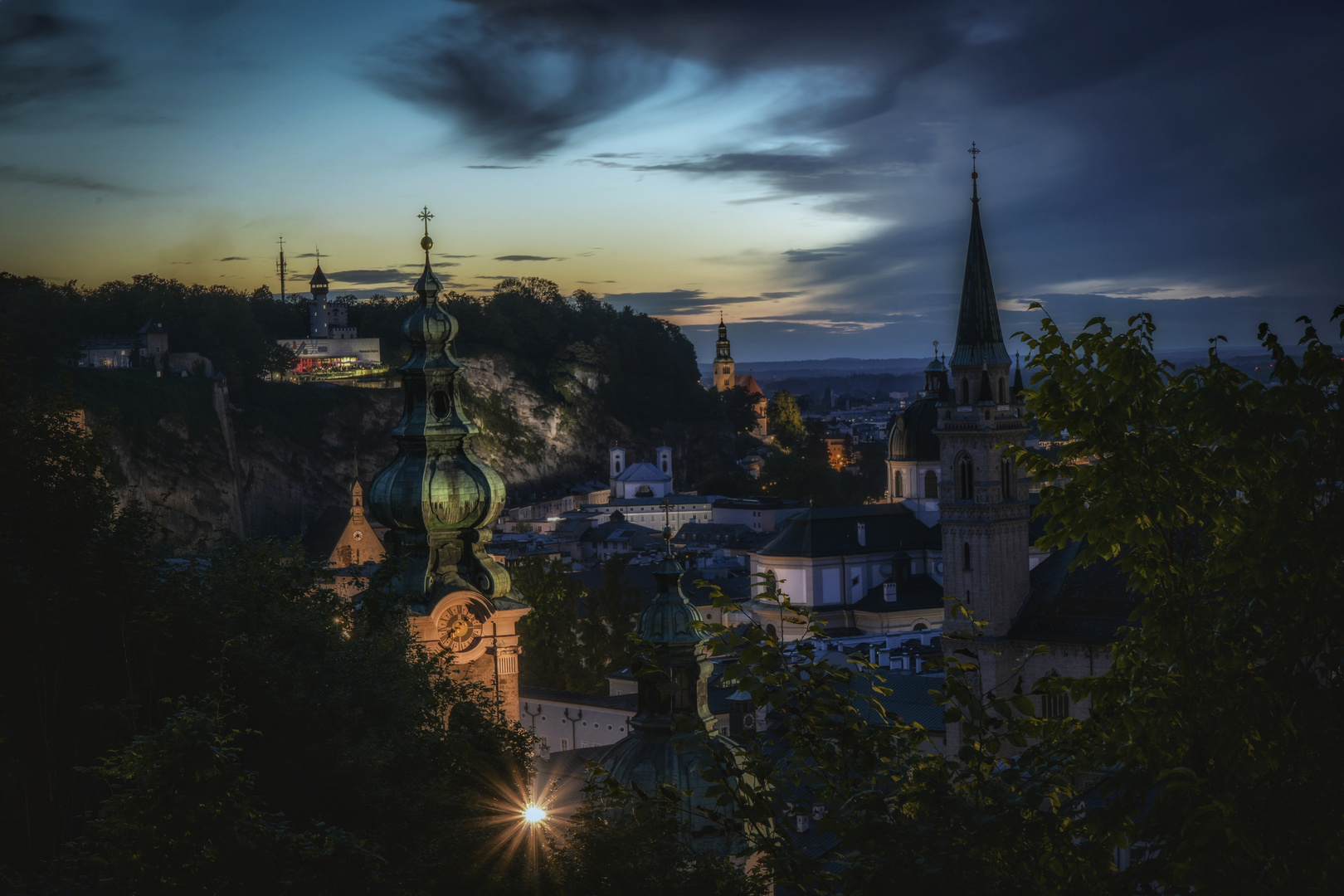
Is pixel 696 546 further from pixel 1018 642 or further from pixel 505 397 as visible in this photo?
pixel 1018 642

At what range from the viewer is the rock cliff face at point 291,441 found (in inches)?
3848

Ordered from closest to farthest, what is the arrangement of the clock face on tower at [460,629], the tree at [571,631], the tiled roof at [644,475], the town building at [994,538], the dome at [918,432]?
the clock face on tower at [460,629] → the town building at [994,538] → the tree at [571,631] → the dome at [918,432] → the tiled roof at [644,475]

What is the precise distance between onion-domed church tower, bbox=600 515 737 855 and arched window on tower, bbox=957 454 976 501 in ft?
105

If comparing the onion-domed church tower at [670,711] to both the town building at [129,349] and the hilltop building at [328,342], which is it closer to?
the town building at [129,349]

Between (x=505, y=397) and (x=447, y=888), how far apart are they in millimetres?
144100

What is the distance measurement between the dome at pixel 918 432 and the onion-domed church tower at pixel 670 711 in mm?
66277

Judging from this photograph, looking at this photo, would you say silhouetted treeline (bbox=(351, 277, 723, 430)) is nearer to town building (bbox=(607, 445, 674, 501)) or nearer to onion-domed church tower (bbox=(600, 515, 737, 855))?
town building (bbox=(607, 445, 674, 501))

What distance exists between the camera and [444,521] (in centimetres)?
2056

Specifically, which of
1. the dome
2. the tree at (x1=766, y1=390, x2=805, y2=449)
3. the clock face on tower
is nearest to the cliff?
the tree at (x1=766, y1=390, x2=805, y2=449)

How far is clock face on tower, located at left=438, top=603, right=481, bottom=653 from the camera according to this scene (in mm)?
19828

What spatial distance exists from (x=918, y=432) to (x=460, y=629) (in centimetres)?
6609

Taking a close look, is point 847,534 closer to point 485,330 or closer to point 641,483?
point 641,483

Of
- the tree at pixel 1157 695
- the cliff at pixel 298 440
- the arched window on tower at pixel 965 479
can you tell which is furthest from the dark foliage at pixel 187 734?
the cliff at pixel 298 440

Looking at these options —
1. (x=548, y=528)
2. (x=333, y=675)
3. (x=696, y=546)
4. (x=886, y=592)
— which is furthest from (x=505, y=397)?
(x=333, y=675)
